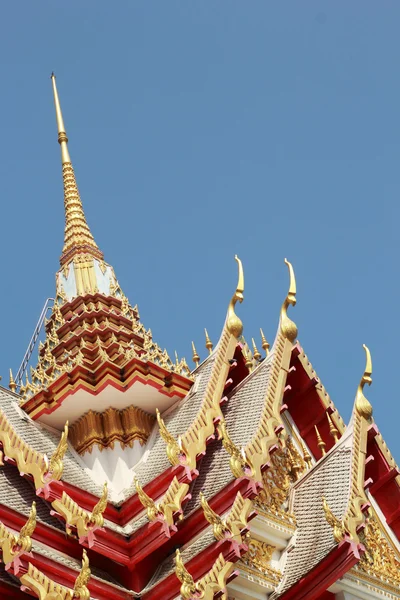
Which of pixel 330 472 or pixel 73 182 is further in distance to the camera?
pixel 73 182

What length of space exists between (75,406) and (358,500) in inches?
139

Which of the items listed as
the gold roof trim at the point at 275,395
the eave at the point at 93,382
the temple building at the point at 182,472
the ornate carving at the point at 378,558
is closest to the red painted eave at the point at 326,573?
the temple building at the point at 182,472

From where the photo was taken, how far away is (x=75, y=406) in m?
17.4

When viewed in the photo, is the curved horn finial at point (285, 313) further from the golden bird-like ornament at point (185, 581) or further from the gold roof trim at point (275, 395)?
the golden bird-like ornament at point (185, 581)

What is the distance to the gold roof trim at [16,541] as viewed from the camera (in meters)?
14.0

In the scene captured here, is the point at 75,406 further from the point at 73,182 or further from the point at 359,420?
the point at 73,182

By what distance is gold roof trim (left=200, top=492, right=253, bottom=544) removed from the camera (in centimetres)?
1471

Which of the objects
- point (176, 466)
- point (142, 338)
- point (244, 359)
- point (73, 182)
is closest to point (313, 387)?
point (244, 359)

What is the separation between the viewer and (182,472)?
612 inches

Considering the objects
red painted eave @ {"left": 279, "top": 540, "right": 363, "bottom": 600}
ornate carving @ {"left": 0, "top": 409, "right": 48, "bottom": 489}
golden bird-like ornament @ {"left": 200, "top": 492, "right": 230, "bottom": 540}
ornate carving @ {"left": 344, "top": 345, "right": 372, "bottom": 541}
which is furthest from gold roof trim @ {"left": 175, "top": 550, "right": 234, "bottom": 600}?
ornate carving @ {"left": 0, "top": 409, "right": 48, "bottom": 489}

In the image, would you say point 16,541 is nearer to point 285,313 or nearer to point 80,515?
point 80,515

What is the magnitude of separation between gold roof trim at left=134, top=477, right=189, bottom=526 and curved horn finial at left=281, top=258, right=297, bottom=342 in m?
3.05

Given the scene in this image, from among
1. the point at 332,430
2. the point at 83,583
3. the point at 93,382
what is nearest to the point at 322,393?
the point at 332,430

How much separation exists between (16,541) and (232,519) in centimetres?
222
